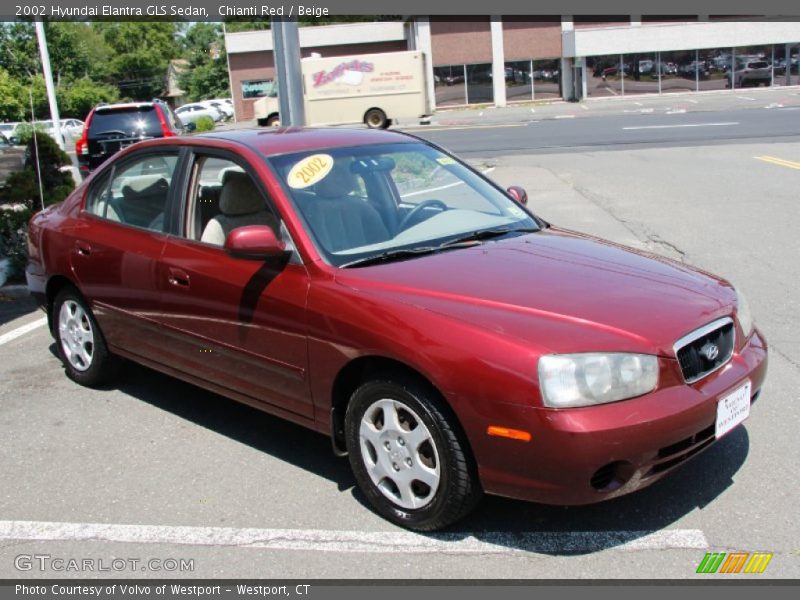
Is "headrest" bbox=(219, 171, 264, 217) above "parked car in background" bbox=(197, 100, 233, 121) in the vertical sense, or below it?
below

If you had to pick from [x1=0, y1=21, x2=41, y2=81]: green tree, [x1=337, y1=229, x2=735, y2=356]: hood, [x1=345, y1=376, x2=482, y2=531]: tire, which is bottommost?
[x1=345, y1=376, x2=482, y2=531]: tire

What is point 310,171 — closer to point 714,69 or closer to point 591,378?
point 591,378

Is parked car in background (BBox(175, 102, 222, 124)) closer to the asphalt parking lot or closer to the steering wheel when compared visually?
the asphalt parking lot

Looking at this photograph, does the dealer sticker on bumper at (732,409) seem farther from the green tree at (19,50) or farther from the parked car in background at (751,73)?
the green tree at (19,50)

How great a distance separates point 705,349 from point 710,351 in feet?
0.12

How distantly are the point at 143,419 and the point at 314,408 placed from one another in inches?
66.7

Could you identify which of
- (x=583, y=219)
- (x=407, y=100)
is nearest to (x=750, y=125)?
(x=407, y=100)

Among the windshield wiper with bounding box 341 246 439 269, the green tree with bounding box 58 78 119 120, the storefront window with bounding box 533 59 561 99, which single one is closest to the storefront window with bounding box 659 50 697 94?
the storefront window with bounding box 533 59 561 99

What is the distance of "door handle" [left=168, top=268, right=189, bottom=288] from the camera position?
4.49 metres

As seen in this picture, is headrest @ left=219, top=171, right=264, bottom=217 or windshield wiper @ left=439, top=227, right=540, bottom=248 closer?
windshield wiper @ left=439, top=227, right=540, bottom=248

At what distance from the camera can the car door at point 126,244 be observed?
4.81m

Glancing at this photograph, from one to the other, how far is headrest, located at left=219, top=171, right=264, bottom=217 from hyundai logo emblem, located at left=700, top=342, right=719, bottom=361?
2.28 meters

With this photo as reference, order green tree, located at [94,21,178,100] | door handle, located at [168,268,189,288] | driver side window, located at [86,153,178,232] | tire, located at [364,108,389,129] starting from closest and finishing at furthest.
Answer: door handle, located at [168,268,189,288] → driver side window, located at [86,153,178,232] → tire, located at [364,108,389,129] → green tree, located at [94,21,178,100]

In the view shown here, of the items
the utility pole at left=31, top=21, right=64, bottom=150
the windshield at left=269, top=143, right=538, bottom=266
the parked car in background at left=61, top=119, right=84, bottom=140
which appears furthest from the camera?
the parked car in background at left=61, top=119, right=84, bottom=140
